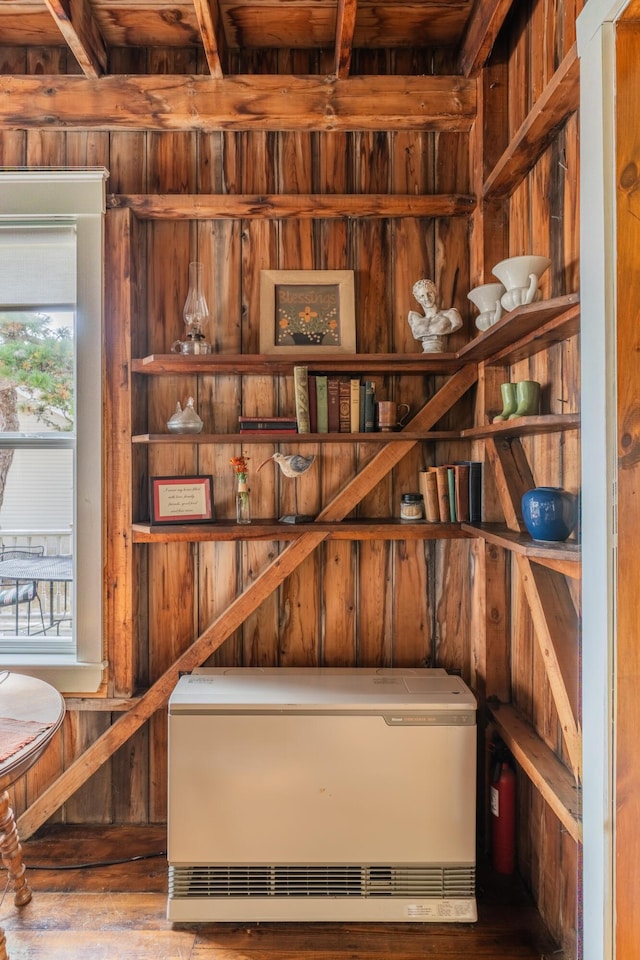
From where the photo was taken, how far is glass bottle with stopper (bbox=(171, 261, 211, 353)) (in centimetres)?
193

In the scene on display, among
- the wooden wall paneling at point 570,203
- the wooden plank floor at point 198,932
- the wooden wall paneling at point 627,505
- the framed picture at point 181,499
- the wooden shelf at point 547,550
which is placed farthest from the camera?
the framed picture at point 181,499

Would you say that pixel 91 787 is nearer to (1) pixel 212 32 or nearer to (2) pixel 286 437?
(2) pixel 286 437

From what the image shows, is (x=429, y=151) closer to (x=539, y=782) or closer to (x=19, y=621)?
(x=539, y=782)

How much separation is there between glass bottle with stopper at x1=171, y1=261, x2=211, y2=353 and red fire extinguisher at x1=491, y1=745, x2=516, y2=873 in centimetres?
173

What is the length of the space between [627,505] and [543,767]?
789mm

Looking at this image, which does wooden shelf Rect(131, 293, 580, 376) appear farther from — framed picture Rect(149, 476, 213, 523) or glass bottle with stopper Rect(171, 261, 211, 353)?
framed picture Rect(149, 476, 213, 523)

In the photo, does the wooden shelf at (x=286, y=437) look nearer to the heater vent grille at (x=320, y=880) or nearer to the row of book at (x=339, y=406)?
the row of book at (x=339, y=406)

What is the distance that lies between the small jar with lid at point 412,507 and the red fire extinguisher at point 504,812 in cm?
82

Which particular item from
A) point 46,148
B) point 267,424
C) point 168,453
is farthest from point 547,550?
point 46,148

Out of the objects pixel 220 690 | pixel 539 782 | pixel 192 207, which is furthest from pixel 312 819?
pixel 192 207

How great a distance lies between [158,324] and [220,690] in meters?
1.35

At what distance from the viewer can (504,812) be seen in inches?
69.9

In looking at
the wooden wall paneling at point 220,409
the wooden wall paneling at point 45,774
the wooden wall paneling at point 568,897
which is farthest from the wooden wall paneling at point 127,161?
the wooden wall paneling at point 568,897

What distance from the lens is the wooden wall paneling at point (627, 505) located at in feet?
3.78
